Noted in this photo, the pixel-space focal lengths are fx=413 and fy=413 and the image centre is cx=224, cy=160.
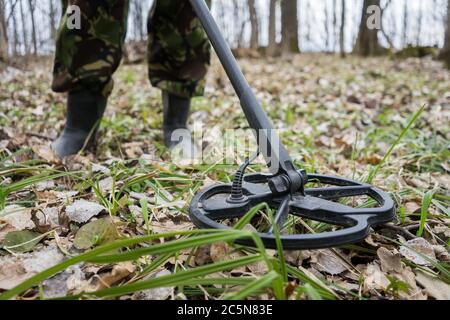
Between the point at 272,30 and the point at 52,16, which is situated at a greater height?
the point at 272,30

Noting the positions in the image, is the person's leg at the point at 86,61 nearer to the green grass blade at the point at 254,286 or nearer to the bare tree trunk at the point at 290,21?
the green grass blade at the point at 254,286

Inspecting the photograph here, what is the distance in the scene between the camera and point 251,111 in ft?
3.32

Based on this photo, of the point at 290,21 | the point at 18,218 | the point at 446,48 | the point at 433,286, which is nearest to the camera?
the point at 433,286

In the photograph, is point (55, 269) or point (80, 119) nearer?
point (55, 269)

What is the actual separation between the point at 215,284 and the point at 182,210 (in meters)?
0.36

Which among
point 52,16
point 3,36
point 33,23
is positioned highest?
point 52,16

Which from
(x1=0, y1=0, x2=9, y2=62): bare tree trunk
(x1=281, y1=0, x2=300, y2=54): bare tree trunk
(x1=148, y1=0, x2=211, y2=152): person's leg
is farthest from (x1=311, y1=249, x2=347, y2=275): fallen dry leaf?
(x1=281, y1=0, x2=300, y2=54): bare tree trunk

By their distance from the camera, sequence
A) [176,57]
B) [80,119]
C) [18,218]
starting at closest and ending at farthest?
[18,218]
[80,119]
[176,57]

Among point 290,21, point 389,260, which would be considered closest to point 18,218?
point 389,260

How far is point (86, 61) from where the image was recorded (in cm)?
174

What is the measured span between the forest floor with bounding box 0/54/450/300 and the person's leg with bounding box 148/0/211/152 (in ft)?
0.76

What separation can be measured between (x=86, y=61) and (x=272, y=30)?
783 centimetres

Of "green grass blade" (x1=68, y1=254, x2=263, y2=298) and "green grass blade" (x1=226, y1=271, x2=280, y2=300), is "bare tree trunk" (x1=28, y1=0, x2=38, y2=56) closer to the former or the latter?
"green grass blade" (x1=68, y1=254, x2=263, y2=298)

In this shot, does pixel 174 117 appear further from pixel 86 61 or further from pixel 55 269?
pixel 55 269
